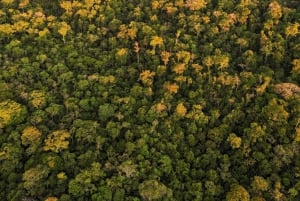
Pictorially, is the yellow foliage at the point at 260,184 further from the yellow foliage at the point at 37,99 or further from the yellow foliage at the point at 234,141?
the yellow foliage at the point at 37,99

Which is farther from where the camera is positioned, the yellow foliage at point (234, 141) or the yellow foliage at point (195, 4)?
the yellow foliage at point (195, 4)

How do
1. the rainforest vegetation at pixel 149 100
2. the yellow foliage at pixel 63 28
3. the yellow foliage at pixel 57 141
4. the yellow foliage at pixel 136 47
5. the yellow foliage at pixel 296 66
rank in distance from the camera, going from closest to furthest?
1. the rainforest vegetation at pixel 149 100
2. the yellow foliage at pixel 57 141
3. the yellow foliage at pixel 296 66
4. the yellow foliage at pixel 136 47
5. the yellow foliage at pixel 63 28

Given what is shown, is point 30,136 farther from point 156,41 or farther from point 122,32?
point 122,32

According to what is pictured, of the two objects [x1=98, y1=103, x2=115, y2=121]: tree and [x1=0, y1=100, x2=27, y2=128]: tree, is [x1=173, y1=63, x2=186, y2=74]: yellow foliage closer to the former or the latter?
[x1=98, y1=103, x2=115, y2=121]: tree

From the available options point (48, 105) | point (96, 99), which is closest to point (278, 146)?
point (96, 99)

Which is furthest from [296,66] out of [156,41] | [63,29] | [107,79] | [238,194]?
[63,29]

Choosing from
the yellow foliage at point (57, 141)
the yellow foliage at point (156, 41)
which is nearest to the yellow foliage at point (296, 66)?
the yellow foliage at point (156, 41)

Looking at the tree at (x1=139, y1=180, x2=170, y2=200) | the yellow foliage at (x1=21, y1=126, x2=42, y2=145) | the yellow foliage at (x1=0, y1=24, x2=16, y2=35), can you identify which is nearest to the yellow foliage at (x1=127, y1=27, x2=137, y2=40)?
the yellow foliage at (x1=0, y1=24, x2=16, y2=35)
